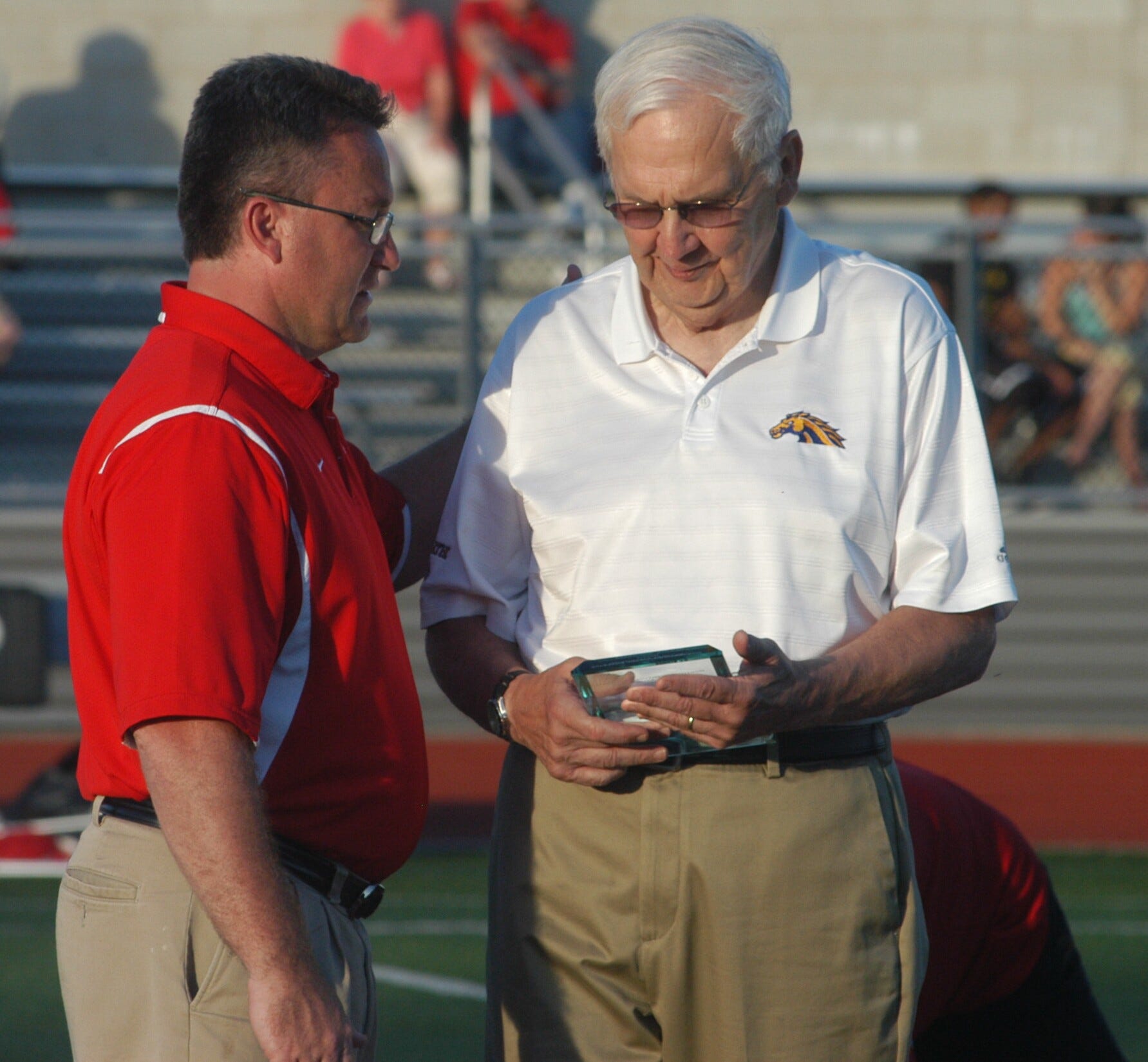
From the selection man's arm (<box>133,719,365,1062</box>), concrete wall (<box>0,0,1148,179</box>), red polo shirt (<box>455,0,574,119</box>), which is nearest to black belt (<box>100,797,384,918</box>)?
man's arm (<box>133,719,365,1062</box>)

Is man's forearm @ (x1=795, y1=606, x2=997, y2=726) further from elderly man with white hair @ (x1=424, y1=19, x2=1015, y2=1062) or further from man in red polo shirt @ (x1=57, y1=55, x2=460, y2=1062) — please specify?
man in red polo shirt @ (x1=57, y1=55, x2=460, y2=1062)

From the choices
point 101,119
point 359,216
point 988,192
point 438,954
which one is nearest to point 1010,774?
point 988,192

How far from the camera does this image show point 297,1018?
2076mm

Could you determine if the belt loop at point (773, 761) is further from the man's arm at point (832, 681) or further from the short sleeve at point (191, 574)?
the short sleeve at point (191, 574)

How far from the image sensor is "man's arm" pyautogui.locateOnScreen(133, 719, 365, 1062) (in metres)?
2.05

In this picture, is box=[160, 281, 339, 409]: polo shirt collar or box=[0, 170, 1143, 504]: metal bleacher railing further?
box=[0, 170, 1143, 504]: metal bleacher railing

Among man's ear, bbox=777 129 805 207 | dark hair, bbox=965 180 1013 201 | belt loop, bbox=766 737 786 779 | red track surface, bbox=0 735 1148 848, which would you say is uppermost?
dark hair, bbox=965 180 1013 201

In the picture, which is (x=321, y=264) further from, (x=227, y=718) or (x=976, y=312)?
(x=976, y=312)

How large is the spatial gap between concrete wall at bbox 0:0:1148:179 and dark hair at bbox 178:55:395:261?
9309 millimetres

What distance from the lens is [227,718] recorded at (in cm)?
208

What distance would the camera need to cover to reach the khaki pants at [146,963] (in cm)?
218

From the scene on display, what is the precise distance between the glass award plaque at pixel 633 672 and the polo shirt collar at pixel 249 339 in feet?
2.01

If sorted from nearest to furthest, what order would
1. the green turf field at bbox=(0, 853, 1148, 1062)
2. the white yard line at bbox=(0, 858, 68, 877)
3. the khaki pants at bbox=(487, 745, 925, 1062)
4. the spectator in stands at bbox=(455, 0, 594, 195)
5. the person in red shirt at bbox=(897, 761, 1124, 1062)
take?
Result: the khaki pants at bbox=(487, 745, 925, 1062), the person in red shirt at bbox=(897, 761, 1124, 1062), the green turf field at bbox=(0, 853, 1148, 1062), the white yard line at bbox=(0, 858, 68, 877), the spectator in stands at bbox=(455, 0, 594, 195)

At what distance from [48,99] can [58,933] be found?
10.2 metres
